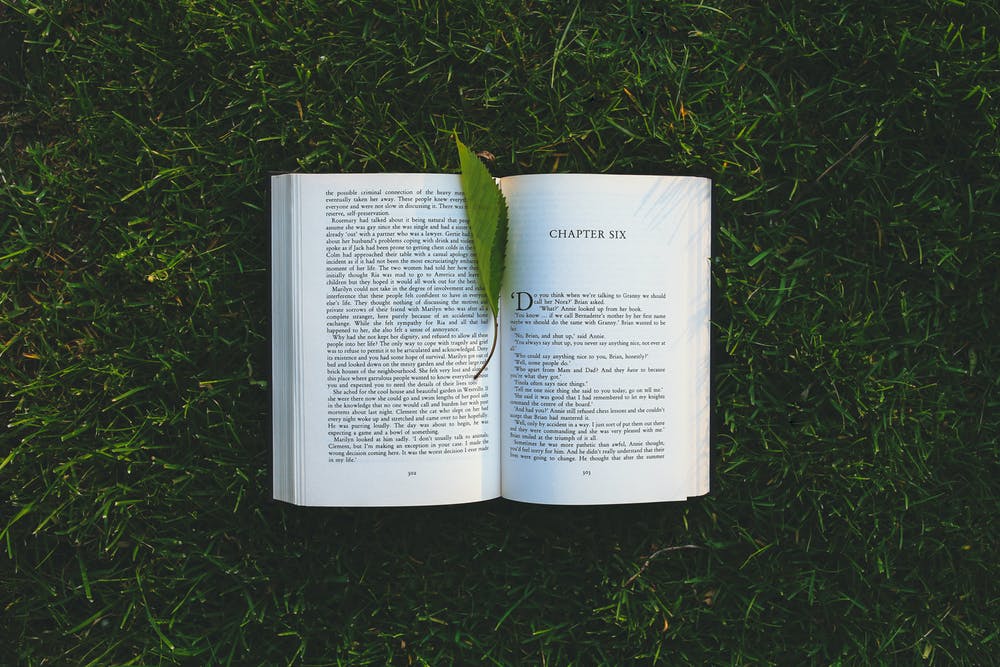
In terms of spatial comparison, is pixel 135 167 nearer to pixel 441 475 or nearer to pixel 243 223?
pixel 243 223

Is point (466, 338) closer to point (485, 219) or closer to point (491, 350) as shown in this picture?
point (491, 350)

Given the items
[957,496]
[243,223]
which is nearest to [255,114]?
[243,223]

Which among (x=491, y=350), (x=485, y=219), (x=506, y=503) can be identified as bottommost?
(x=506, y=503)

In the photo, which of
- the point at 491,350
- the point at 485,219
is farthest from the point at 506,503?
the point at 485,219

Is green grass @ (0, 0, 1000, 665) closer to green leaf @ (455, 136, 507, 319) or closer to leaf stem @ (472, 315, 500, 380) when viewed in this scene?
green leaf @ (455, 136, 507, 319)

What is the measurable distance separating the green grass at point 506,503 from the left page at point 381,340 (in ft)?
0.26

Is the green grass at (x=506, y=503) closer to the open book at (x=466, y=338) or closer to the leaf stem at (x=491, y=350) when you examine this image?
the open book at (x=466, y=338)

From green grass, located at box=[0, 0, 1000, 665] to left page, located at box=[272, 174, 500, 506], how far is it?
78 mm

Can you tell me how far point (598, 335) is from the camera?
887 mm

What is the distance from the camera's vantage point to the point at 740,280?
0.95 meters

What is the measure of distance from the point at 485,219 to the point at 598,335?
20 centimetres

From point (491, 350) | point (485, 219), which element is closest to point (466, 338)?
point (491, 350)

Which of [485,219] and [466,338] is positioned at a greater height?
[485,219]

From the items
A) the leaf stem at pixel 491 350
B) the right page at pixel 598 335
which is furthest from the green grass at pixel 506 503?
the leaf stem at pixel 491 350
